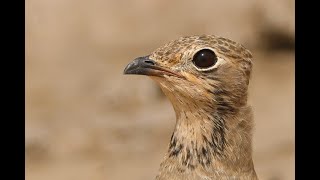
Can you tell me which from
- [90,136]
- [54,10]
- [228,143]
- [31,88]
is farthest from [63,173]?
[228,143]

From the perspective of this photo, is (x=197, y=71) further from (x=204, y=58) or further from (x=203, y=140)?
(x=203, y=140)

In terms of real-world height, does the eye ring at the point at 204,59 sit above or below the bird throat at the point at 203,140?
above

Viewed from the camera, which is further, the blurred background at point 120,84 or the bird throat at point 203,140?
the blurred background at point 120,84

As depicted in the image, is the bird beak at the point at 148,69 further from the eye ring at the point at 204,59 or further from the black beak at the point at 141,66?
the eye ring at the point at 204,59

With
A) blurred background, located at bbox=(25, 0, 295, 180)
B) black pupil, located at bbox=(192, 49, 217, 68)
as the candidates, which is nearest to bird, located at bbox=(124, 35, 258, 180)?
black pupil, located at bbox=(192, 49, 217, 68)

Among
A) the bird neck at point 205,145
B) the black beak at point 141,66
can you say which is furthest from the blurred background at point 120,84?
the black beak at point 141,66

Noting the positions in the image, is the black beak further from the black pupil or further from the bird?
the black pupil

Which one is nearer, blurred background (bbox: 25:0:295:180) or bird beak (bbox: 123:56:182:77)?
bird beak (bbox: 123:56:182:77)
